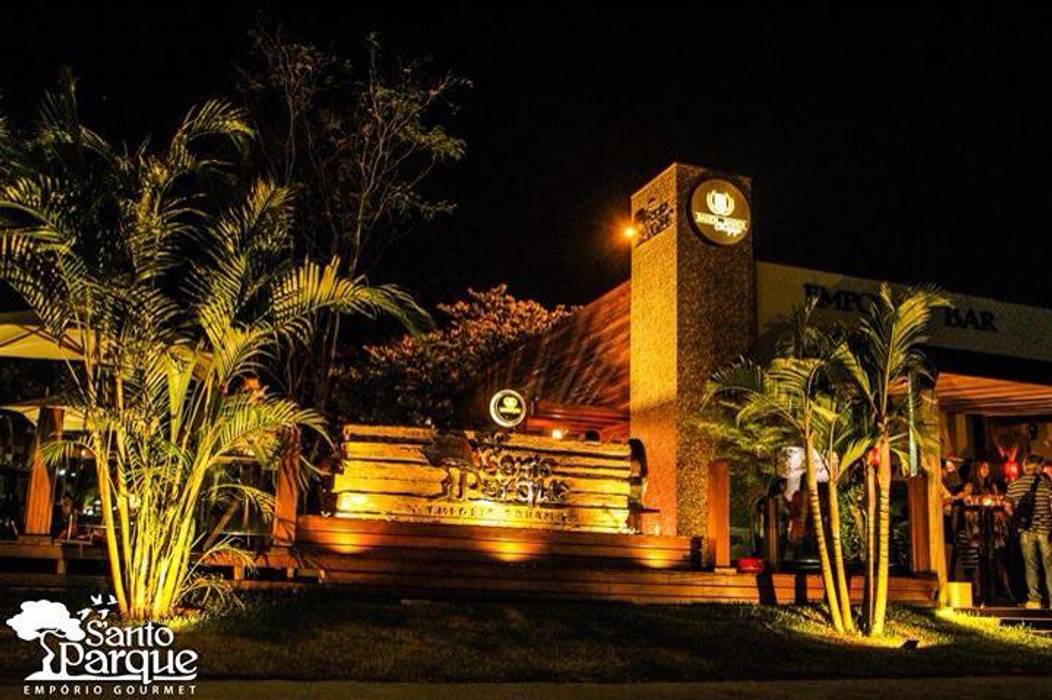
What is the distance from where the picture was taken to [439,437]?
10492 mm

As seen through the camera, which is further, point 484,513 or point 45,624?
point 484,513

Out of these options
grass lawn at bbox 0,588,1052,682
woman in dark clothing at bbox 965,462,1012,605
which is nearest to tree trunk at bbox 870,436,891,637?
grass lawn at bbox 0,588,1052,682

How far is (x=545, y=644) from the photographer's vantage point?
7285 mm

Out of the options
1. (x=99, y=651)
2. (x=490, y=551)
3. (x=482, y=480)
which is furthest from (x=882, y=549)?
(x=99, y=651)

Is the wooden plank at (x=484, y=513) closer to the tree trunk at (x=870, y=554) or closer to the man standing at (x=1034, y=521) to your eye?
the tree trunk at (x=870, y=554)

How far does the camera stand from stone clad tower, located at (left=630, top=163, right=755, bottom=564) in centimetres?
1155

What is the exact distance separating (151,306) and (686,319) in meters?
6.48

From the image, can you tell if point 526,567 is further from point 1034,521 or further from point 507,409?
point 1034,521

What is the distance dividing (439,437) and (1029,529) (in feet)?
20.4

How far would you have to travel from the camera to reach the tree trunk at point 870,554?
29.0 feet

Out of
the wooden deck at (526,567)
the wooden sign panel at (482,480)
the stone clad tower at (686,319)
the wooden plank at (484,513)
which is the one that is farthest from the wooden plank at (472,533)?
the stone clad tower at (686,319)

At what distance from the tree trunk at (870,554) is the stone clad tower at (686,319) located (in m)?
2.45

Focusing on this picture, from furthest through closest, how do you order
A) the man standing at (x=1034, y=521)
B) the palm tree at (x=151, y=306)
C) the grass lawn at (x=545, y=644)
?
the man standing at (x=1034, y=521) < the palm tree at (x=151, y=306) < the grass lawn at (x=545, y=644)

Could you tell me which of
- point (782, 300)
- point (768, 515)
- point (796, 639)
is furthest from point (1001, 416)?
point (796, 639)
